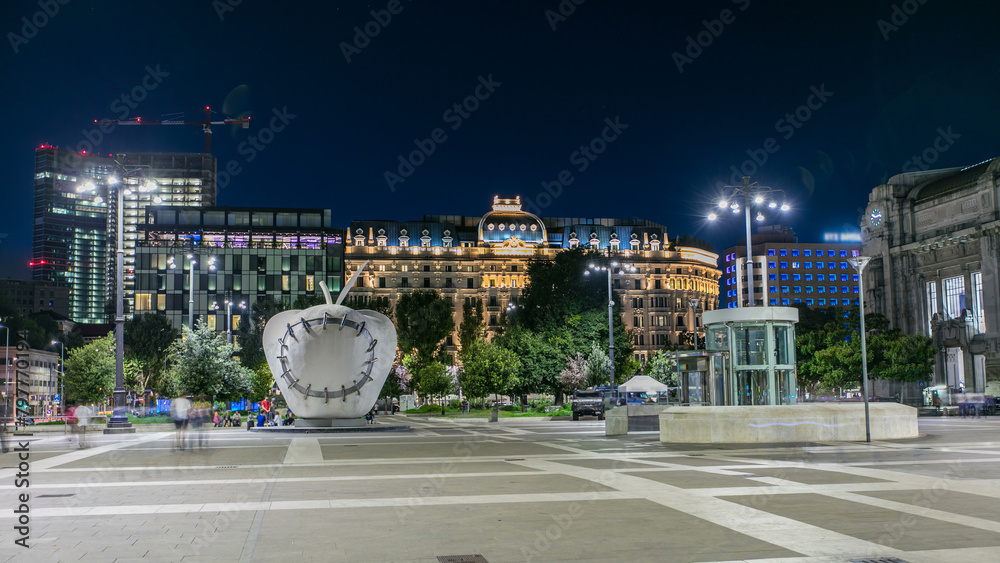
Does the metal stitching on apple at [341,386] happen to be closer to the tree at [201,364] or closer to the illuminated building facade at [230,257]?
the tree at [201,364]

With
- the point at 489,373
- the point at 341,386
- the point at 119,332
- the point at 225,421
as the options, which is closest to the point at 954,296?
the point at 489,373

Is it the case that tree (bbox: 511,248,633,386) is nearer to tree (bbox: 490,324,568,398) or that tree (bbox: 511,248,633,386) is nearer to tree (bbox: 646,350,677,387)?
tree (bbox: 490,324,568,398)

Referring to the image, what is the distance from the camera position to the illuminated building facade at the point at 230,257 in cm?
11600

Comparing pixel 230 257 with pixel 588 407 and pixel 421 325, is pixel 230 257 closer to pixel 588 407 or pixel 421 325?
pixel 421 325

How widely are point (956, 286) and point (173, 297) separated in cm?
9875

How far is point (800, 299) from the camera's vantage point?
7815 inches

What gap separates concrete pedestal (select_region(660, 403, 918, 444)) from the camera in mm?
25578

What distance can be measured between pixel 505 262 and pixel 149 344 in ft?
205

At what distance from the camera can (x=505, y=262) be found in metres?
134

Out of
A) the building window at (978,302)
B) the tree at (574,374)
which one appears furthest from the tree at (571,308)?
the building window at (978,302)

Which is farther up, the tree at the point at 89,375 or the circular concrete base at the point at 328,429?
the tree at the point at 89,375

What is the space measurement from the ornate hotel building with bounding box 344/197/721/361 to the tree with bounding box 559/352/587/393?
59970 mm

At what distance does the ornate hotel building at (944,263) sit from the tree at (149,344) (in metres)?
76.6

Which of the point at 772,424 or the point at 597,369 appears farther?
the point at 597,369
